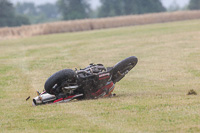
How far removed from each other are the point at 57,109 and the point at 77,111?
519 millimetres

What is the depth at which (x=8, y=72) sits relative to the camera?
58.9ft

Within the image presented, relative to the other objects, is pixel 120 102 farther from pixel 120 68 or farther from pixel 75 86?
pixel 120 68

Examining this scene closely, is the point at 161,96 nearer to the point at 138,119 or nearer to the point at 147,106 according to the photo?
the point at 147,106

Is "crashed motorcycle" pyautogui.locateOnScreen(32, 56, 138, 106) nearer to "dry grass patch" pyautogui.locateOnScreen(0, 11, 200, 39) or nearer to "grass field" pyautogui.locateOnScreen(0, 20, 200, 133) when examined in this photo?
"grass field" pyautogui.locateOnScreen(0, 20, 200, 133)

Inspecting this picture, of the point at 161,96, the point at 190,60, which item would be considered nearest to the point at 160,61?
the point at 190,60

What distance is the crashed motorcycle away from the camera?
9803 mm

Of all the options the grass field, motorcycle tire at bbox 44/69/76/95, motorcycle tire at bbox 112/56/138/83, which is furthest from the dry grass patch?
motorcycle tire at bbox 44/69/76/95

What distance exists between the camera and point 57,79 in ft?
31.9

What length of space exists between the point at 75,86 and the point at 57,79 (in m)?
0.54

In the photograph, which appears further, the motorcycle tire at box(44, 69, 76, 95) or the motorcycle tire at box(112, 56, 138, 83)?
the motorcycle tire at box(112, 56, 138, 83)

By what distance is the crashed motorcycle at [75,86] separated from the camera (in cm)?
980

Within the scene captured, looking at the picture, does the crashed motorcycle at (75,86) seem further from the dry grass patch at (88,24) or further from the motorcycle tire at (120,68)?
the dry grass patch at (88,24)

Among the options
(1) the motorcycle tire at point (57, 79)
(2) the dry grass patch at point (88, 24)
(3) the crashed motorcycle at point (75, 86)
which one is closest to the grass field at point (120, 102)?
(3) the crashed motorcycle at point (75, 86)

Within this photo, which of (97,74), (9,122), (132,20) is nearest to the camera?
(9,122)
